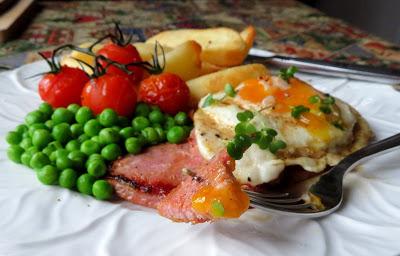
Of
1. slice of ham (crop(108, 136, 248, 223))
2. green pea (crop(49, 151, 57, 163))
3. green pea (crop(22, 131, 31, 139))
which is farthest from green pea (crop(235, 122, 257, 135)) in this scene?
green pea (crop(22, 131, 31, 139))

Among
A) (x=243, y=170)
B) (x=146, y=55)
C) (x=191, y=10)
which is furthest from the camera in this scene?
(x=191, y=10)

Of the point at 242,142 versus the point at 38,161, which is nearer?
the point at 242,142

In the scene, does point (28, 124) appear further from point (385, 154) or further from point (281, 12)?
point (281, 12)

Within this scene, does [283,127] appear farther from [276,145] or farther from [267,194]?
[267,194]

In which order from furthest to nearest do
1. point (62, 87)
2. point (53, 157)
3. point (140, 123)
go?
point (62, 87), point (140, 123), point (53, 157)

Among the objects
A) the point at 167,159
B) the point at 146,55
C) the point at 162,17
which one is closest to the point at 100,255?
the point at 167,159

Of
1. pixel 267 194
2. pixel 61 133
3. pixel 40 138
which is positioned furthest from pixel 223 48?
pixel 267 194

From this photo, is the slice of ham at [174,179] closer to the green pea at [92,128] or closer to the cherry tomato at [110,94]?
the green pea at [92,128]
